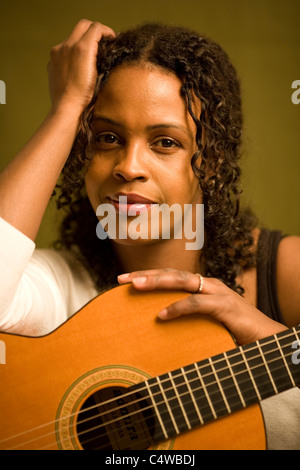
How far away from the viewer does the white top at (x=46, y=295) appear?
0.73 metres

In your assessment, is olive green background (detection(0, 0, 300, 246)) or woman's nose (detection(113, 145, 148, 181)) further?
olive green background (detection(0, 0, 300, 246))

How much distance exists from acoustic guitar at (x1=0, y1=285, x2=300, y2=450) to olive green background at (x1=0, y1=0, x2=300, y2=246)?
73 cm

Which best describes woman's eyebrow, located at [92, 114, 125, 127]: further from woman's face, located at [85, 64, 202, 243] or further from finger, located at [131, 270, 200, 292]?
finger, located at [131, 270, 200, 292]

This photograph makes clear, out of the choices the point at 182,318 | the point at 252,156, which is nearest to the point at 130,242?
the point at 182,318

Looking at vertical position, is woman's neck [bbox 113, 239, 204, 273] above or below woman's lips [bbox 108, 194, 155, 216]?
below

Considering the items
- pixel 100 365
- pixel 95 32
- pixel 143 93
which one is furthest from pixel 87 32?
pixel 100 365

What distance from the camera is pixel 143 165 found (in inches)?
32.2

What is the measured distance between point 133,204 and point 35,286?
0.28 metres

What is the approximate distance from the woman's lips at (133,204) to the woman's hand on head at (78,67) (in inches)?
7.8

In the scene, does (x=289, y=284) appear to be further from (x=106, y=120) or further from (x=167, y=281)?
(x=106, y=120)

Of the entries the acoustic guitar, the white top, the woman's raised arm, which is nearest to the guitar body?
the acoustic guitar

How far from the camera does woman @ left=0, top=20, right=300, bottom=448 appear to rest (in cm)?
74
